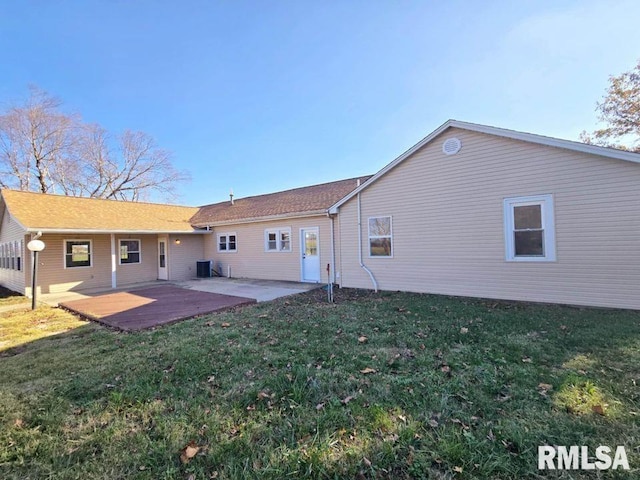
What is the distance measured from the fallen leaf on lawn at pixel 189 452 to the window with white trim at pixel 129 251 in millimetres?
13916

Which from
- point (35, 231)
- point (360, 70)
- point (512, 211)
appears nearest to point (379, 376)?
point (512, 211)

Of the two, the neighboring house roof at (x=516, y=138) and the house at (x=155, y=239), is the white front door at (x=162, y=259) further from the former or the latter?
the neighboring house roof at (x=516, y=138)

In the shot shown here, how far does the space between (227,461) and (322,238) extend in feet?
31.3

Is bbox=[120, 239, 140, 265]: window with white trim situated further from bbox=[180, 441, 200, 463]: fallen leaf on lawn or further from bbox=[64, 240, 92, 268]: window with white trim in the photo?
bbox=[180, 441, 200, 463]: fallen leaf on lawn

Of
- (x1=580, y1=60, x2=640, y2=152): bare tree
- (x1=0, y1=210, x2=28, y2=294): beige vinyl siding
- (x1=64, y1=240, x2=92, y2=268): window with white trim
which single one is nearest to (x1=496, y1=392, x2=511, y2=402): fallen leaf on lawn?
(x1=0, y1=210, x2=28, y2=294): beige vinyl siding

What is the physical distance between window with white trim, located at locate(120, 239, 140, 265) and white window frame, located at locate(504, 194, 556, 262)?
15.2 metres

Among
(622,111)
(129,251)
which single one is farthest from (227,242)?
(622,111)

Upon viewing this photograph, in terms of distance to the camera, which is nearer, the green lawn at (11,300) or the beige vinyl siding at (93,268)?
the green lawn at (11,300)

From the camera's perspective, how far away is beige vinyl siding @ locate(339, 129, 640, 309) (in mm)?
6379

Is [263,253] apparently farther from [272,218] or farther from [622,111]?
[622,111]

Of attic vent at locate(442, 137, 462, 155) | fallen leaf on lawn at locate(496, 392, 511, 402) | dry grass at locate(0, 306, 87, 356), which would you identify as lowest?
dry grass at locate(0, 306, 87, 356)

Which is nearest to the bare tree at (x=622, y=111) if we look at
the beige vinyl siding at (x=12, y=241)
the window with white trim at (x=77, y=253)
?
the window with white trim at (x=77, y=253)

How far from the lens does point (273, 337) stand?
5.27m
